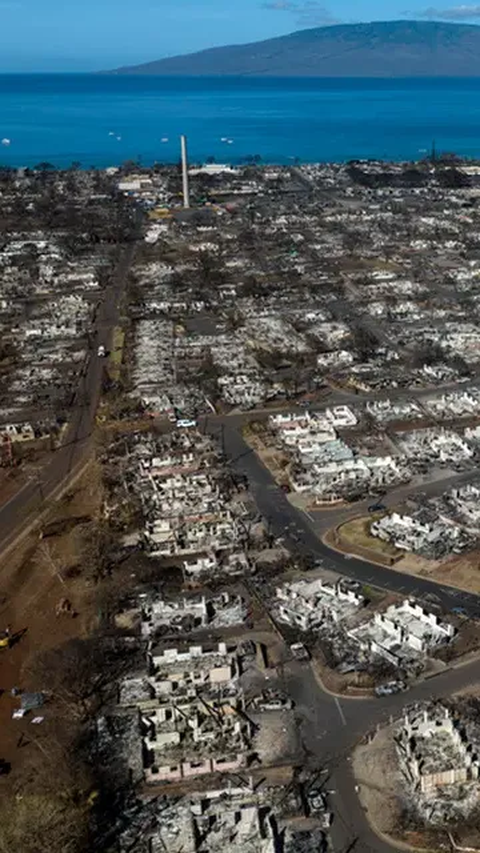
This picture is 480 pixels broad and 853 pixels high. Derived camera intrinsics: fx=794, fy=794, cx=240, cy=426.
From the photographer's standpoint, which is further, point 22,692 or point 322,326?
point 322,326

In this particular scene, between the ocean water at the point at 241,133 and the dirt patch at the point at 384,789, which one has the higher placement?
the ocean water at the point at 241,133

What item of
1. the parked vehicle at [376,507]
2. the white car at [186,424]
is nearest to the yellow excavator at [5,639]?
the parked vehicle at [376,507]

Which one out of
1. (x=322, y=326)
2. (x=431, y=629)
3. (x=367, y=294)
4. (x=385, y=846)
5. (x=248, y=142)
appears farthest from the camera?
(x=248, y=142)

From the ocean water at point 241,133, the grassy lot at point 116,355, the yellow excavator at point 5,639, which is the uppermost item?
the ocean water at point 241,133

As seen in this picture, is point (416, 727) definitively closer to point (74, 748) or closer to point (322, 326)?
point (74, 748)

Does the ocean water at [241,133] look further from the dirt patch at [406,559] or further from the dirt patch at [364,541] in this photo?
the dirt patch at [406,559]

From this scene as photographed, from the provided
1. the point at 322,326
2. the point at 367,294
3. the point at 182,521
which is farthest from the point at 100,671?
the point at 367,294
